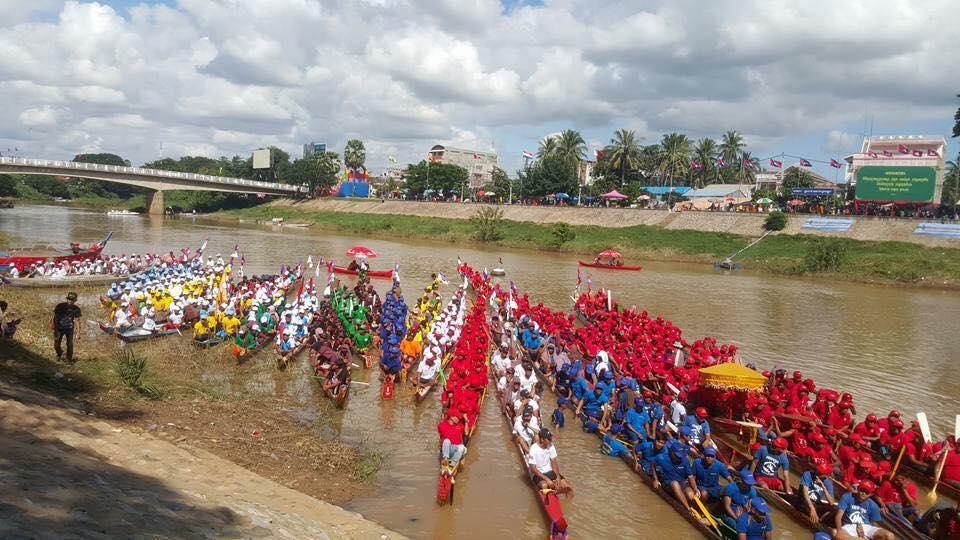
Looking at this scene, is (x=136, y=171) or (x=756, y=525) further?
(x=136, y=171)

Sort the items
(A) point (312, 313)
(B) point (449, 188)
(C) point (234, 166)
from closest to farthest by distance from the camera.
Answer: (A) point (312, 313)
(B) point (449, 188)
(C) point (234, 166)

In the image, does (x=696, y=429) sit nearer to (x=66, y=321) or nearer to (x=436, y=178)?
(x=66, y=321)

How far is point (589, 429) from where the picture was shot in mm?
12297

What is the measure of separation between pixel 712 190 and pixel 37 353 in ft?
246

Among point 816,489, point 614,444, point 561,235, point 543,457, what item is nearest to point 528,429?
point 543,457

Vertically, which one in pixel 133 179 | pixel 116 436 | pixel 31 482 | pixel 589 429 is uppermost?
pixel 133 179

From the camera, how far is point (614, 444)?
36.5 ft

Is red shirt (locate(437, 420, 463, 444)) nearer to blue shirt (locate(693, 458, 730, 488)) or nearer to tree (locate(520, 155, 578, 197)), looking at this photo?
blue shirt (locate(693, 458, 730, 488))

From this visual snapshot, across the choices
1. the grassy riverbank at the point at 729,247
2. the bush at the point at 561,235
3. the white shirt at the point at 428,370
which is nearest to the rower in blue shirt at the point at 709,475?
the white shirt at the point at 428,370

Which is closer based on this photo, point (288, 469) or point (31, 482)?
point (31, 482)

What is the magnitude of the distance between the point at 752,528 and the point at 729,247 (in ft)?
146

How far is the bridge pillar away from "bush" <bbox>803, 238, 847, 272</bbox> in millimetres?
79303

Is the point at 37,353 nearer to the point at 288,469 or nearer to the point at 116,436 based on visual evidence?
the point at 116,436

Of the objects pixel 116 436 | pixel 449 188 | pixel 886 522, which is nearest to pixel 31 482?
pixel 116 436
